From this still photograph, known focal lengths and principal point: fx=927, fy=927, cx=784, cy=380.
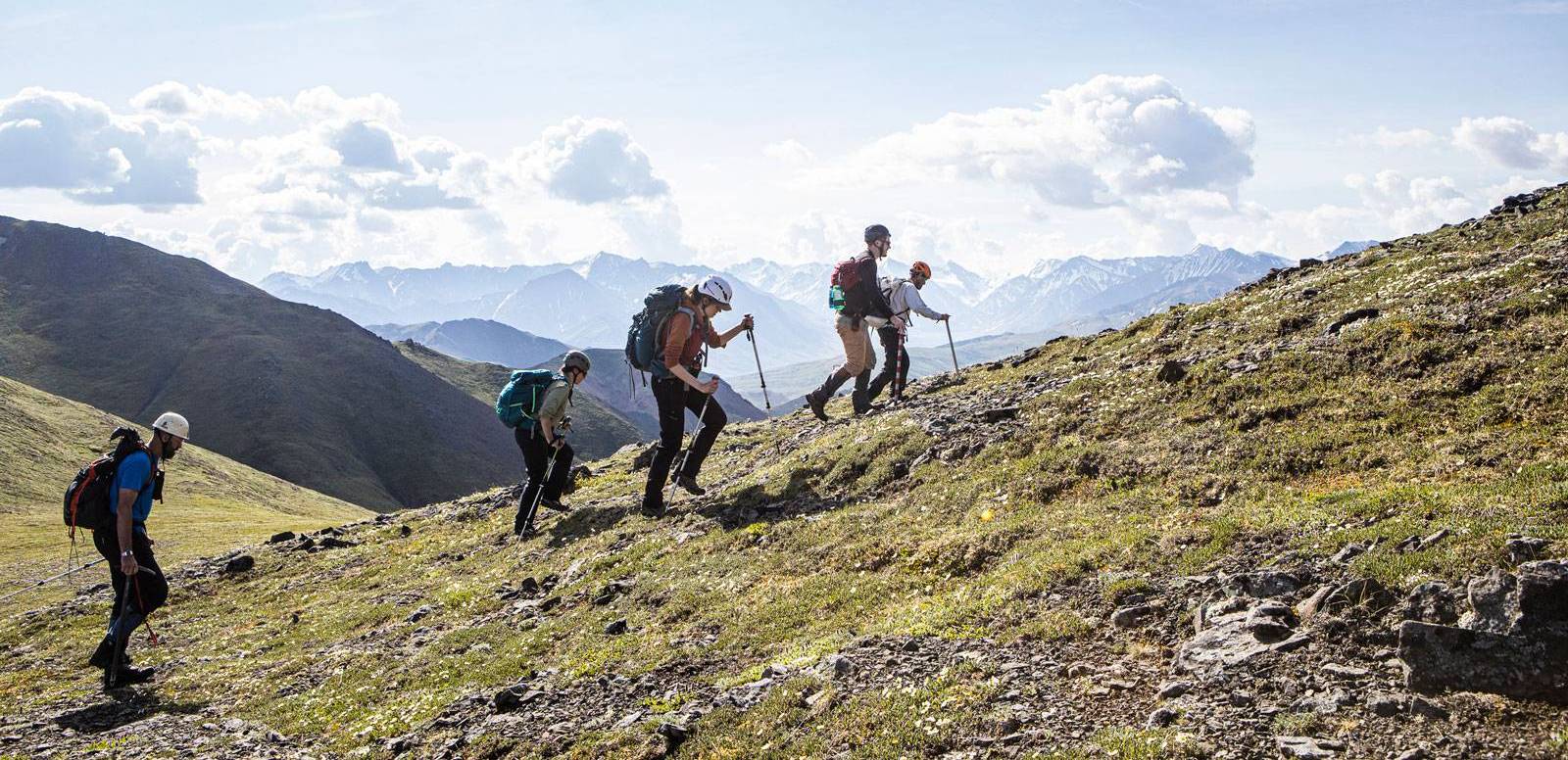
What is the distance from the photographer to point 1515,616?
7.80 m

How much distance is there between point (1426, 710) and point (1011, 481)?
920 centimetres

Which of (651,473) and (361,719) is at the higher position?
(651,473)

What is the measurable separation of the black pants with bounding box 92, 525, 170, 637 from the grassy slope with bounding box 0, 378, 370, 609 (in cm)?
1588

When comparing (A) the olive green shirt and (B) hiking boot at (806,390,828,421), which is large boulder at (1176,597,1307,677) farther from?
(B) hiking boot at (806,390,828,421)

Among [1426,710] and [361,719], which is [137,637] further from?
[1426,710]

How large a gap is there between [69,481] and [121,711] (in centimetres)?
8056

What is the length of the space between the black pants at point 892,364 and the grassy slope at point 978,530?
3.05 metres

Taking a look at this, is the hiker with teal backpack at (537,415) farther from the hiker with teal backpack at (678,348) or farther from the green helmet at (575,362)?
the hiker with teal backpack at (678,348)

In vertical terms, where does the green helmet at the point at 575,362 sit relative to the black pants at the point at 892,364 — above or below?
above

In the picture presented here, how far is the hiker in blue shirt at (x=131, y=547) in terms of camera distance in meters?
15.5

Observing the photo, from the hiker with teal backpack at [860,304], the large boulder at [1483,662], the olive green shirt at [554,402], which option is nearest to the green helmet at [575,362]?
the olive green shirt at [554,402]

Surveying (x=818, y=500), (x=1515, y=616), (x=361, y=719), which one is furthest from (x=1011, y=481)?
(x=361, y=719)

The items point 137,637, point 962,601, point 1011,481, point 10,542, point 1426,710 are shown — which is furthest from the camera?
point 10,542

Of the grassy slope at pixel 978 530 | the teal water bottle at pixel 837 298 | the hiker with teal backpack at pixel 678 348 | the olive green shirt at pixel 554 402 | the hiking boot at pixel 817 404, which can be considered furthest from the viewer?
the hiking boot at pixel 817 404
